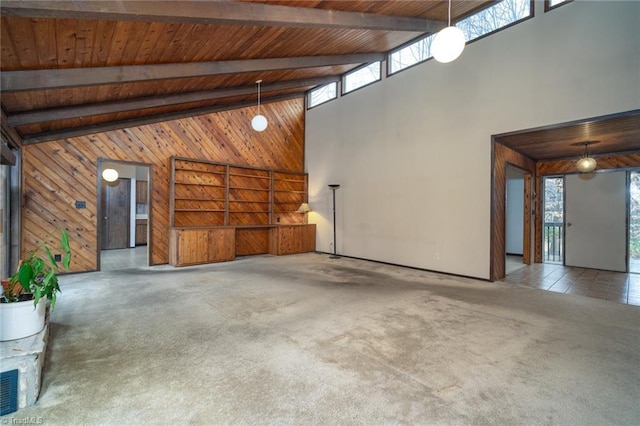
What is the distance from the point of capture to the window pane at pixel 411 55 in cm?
629

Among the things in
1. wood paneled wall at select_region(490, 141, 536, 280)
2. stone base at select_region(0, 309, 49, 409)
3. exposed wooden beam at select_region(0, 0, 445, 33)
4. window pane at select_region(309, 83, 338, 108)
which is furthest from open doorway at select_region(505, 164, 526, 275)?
stone base at select_region(0, 309, 49, 409)

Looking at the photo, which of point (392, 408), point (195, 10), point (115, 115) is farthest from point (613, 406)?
point (115, 115)

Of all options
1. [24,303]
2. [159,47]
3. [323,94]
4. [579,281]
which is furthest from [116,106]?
[579,281]

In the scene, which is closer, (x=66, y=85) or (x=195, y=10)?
(x=195, y=10)

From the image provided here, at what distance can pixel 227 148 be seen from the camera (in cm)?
795

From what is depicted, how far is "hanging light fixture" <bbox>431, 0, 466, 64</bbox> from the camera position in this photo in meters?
3.03

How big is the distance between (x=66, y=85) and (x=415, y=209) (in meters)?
6.04

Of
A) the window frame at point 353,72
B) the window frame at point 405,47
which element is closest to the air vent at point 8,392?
the window frame at point 405,47

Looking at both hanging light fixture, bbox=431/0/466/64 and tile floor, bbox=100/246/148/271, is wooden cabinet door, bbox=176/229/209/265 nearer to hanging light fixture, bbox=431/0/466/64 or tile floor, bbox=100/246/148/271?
tile floor, bbox=100/246/148/271

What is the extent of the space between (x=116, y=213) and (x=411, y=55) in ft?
33.5

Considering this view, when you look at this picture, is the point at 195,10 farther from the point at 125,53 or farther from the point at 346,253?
the point at 346,253

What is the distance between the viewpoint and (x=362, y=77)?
7785mm

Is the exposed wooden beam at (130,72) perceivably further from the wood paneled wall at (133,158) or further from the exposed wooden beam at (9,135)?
the wood paneled wall at (133,158)

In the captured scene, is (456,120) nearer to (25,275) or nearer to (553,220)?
(553,220)
